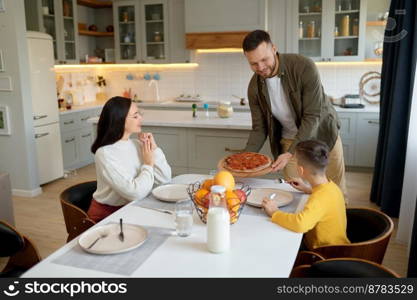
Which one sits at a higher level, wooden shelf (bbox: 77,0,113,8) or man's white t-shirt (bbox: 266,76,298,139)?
wooden shelf (bbox: 77,0,113,8)

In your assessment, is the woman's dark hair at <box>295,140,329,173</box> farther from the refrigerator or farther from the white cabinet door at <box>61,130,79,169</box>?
the white cabinet door at <box>61,130,79,169</box>

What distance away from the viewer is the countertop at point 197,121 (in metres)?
3.89

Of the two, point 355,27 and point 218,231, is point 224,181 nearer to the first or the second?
point 218,231

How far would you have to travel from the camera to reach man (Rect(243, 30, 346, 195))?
2469 mm

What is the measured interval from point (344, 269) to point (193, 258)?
0.55m

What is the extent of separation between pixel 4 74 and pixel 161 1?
264 centimetres

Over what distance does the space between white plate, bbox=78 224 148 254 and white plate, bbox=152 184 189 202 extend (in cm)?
37

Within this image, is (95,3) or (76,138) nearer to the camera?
(76,138)

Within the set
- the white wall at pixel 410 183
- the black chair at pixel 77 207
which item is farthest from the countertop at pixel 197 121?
the black chair at pixel 77 207

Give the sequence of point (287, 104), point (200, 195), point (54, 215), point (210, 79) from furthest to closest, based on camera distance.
→ point (210, 79) < point (54, 215) < point (287, 104) < point (200, 195)

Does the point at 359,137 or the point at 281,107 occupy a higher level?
the point at 281,107

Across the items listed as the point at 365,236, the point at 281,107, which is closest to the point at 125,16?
the point at 281,107

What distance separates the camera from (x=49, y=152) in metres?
4.99

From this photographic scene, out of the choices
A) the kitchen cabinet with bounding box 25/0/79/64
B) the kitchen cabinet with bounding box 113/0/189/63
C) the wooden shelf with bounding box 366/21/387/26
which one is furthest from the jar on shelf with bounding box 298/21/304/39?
the kitchen cabinet with bounding box 25/0/79/64
